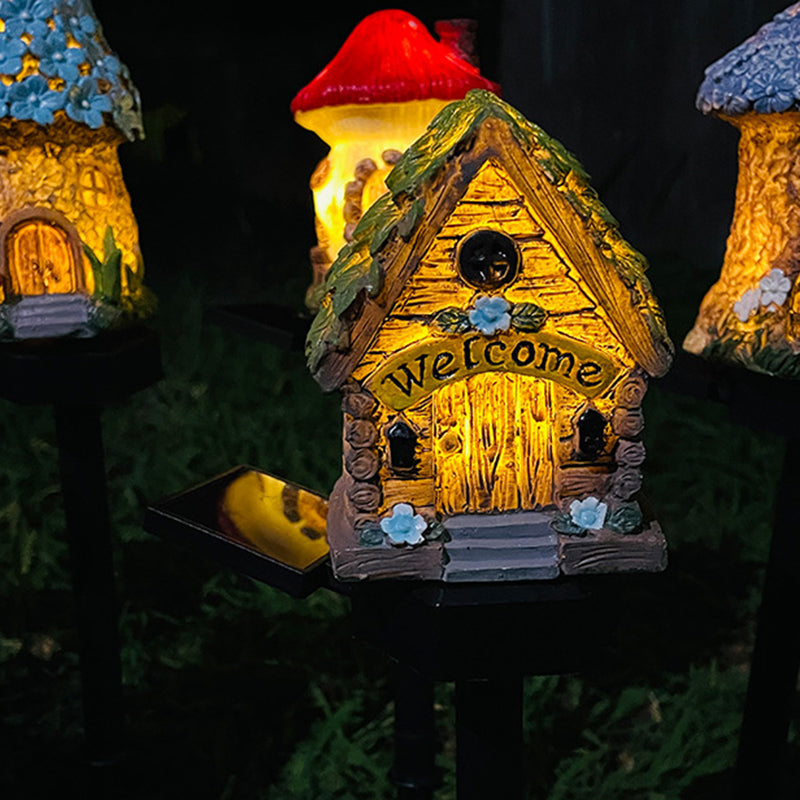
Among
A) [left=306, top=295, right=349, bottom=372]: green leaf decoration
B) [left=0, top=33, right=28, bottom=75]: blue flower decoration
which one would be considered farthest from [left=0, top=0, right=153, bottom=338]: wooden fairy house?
[left=306, top=295, right=349, bottom=372]: green leaf decoration

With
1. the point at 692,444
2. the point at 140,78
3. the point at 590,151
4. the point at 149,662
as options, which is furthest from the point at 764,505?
the point at 140,78

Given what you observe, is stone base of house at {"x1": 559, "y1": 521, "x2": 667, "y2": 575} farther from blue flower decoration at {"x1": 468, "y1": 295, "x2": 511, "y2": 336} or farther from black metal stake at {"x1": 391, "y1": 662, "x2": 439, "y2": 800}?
black metal stake at {"x1": 391, "y1": 662, "x2": 439, "y2": 800}

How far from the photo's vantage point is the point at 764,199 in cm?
142

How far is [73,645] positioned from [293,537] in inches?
64.8

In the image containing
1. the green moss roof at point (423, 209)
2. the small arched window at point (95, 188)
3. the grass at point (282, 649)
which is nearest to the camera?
the green moss roof at point (423, 209)

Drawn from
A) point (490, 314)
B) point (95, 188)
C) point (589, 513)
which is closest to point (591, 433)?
point (589, 513)

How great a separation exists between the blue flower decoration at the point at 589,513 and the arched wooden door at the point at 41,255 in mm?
984

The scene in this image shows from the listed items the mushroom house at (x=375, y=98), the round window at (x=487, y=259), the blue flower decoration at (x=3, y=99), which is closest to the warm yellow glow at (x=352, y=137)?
the mushroom house at (x=375, y=98)

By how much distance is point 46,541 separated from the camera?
2.91 meters

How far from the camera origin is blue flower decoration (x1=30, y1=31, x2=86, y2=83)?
4.99ft

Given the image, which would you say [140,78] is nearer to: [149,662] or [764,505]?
[149,662]

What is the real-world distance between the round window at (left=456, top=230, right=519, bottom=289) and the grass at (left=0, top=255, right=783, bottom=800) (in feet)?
4.89

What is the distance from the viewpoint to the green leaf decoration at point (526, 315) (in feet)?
3.43

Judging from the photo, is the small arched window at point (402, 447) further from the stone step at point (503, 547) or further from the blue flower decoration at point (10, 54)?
the blue flower decoration at point (10, 54)
